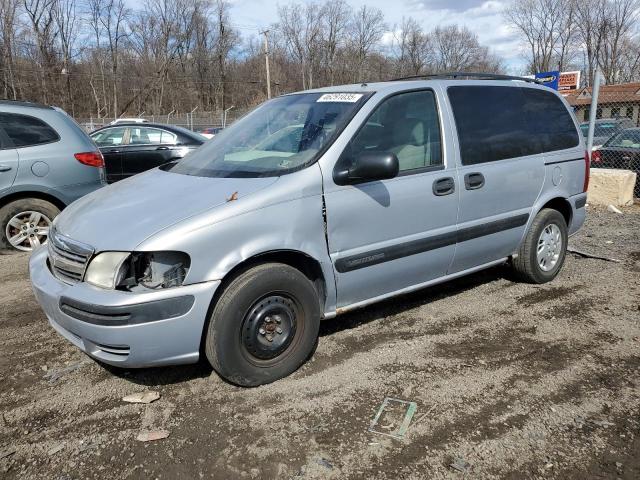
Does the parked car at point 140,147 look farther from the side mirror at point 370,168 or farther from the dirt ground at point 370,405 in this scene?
the side mirror at point 370,168

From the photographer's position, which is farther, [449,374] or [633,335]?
[633,335]

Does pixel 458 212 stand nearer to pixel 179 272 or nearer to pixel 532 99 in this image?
pixel 532 99

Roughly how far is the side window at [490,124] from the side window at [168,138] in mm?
7010

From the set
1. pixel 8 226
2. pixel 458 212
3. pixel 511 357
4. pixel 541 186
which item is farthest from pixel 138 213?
pixel 8 226

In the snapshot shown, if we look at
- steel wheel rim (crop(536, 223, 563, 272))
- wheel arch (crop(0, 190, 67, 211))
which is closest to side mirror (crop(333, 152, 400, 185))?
steel wheel rim (crop(536, 223, 563, 272))

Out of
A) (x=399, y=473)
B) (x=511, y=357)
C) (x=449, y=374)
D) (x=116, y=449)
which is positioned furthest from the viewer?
(x=511, y=357)

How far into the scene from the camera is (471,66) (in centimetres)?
7069

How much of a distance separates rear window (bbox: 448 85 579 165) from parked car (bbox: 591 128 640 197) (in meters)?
6.19

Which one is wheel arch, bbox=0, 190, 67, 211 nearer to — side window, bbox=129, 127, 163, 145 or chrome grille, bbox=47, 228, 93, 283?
chrome grille, bbox=47, 228, 93, 283

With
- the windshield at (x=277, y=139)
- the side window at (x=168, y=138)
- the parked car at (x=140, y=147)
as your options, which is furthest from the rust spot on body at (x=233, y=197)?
the side window at (x=168, y=138)

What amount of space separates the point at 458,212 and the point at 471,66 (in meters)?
73.5

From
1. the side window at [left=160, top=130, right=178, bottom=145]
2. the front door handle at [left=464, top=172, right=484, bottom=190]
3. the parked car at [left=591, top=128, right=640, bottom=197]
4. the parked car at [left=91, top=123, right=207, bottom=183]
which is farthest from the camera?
the parked car at [left=591, top=128, right=640, bottom=197]

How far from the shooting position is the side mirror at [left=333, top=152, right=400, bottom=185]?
10.4ft

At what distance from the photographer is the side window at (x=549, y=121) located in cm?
455
